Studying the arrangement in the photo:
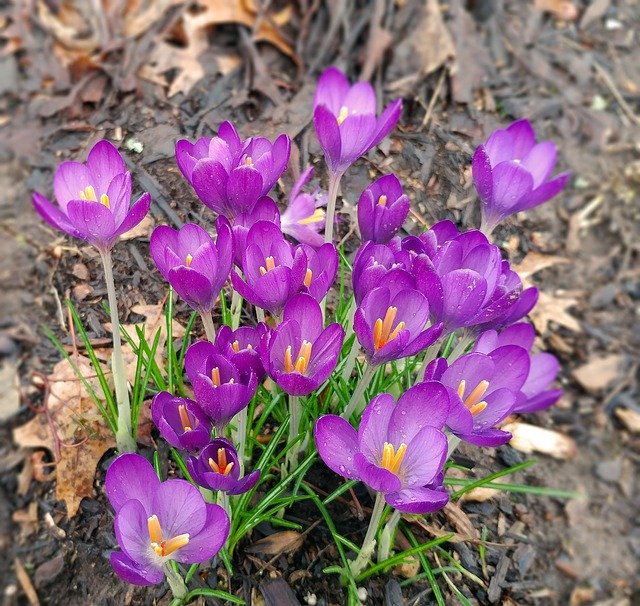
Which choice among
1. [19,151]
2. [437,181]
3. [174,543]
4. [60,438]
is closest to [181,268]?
[174,543]

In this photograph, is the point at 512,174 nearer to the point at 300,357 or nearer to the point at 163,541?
the point at 300,357

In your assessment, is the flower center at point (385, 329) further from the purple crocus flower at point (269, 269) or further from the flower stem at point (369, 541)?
the flower stem at point (369, 541)

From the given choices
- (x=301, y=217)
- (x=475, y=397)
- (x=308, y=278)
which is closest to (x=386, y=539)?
(x=475, y=397)

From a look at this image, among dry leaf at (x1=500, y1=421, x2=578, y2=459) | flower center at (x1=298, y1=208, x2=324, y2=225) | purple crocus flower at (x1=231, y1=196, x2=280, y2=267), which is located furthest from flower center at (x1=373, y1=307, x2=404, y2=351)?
dry leaf at (x1=500, y1=421, x2=578, y2=459)

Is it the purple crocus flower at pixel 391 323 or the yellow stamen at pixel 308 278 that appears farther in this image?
the yellow stamen at pixel 308 278

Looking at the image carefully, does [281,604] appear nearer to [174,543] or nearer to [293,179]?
[174,543]

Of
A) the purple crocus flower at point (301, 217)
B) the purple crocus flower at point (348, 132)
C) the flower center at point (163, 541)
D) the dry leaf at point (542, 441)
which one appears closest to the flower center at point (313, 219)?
the purple crocus flower at point (301, 217)
